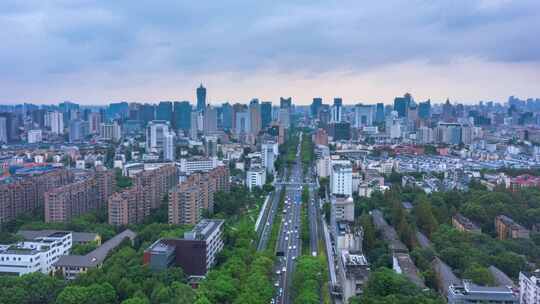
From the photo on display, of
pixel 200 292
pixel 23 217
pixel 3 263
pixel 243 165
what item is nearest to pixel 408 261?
pixel 200 292

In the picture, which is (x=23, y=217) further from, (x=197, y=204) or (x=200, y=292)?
(x=200, y=292)

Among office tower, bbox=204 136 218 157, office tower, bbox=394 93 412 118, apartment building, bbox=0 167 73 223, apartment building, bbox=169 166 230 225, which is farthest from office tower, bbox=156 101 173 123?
apartment building, bbox=169 166 230 225

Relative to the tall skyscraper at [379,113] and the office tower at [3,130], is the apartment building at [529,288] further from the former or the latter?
the tall skyscraper at [379,113]

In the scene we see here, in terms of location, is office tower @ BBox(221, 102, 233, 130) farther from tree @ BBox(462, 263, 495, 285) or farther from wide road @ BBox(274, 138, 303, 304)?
tree @ BBox(462, 263, 495, 285)

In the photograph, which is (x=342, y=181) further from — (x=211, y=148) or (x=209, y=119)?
(x=209, y=119)

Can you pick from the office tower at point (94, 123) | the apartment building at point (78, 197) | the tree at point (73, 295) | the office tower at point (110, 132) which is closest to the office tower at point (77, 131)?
the office tower at point (110, 132)

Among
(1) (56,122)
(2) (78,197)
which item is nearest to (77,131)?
(1) (56,122)
